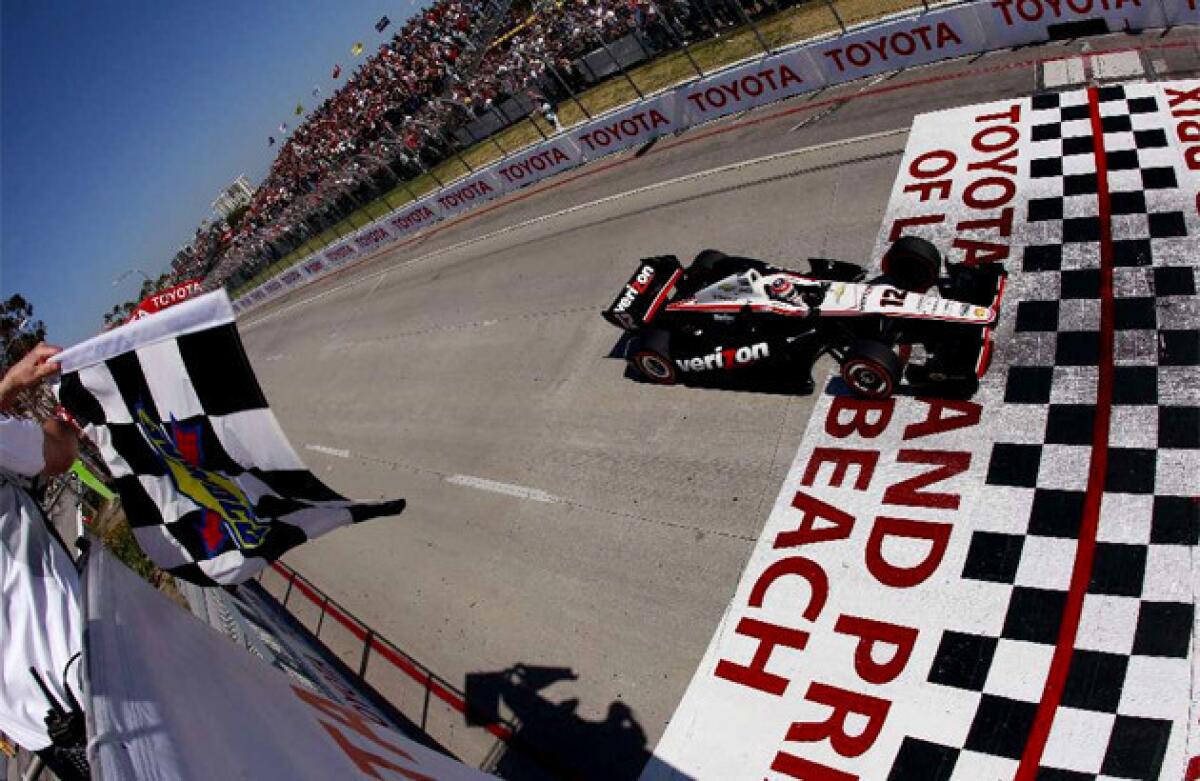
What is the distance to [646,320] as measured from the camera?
32.0 feet

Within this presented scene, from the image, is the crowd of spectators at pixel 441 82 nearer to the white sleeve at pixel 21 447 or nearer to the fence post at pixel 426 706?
the fence post at pixel 426 706

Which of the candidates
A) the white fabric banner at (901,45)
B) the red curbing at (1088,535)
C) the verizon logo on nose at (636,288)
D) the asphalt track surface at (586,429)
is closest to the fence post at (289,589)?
the asphalt track surface at (586,429)

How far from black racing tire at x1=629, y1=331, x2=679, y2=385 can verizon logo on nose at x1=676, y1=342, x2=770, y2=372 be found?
25cm

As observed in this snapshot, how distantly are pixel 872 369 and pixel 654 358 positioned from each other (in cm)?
267

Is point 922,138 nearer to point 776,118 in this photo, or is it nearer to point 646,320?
point 776,118

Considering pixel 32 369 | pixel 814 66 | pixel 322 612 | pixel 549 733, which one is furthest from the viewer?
pixel 814 66

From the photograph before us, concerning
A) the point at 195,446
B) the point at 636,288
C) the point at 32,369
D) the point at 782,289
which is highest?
the point at 32,369

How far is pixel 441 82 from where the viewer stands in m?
26.7

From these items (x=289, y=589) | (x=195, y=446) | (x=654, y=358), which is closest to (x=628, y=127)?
(x=654, y=358)

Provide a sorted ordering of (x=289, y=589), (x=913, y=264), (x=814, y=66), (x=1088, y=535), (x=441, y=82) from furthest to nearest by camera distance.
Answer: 1. (x=441, y=82)
2. (x=814, y=66)
3. (x=289, y=589)
4. (x=913, y=264)
5. (x=1088, y=535)

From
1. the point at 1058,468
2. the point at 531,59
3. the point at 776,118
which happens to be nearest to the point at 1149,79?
the point at 776,118

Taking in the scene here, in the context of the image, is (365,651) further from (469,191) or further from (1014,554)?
(469,191)

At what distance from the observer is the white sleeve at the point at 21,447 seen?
3486mm

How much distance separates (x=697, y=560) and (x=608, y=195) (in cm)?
980
